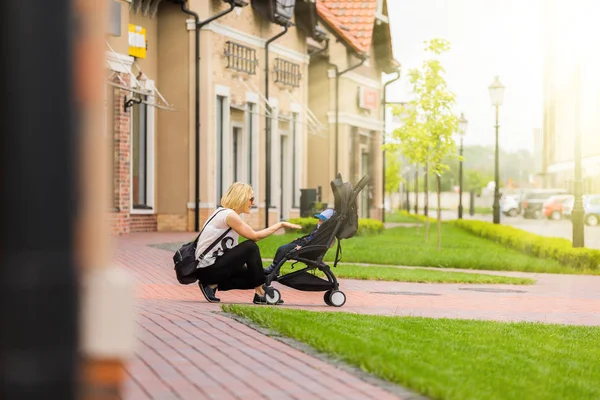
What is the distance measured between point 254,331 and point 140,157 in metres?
18.4

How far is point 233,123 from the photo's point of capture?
29.9 metres

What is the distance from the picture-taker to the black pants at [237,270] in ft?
35.6

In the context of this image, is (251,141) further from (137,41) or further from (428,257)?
(428,257)

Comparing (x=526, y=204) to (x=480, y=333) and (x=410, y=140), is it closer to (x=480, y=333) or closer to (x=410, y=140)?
(x=410, y=140)

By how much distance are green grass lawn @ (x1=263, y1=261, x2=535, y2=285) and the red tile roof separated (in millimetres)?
22698

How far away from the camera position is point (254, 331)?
808 cm

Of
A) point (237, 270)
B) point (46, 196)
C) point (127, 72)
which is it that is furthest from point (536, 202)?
point (46, 196)

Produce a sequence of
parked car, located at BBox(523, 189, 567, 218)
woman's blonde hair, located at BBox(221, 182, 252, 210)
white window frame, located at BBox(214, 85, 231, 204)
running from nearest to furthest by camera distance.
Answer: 1. woman's blonde hair, located at BBox(221, 182, 252, 210)
2. white window frame, located at BBox(214, 85, 231, 204)
3. parked car, located at BBox(523, 189, 567, 218)

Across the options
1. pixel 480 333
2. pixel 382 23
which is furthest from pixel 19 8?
pixel 382 23

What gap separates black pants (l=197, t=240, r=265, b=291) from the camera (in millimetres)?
10836

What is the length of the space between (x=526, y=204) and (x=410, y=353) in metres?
60.7

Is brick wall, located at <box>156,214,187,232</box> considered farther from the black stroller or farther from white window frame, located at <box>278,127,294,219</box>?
the black stroller

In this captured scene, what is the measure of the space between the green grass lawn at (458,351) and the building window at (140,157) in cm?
1629

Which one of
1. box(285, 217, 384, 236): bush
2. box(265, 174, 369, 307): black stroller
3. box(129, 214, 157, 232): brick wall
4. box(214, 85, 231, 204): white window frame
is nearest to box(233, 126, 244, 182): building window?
box(214, 85, 231, 204): white window frame
